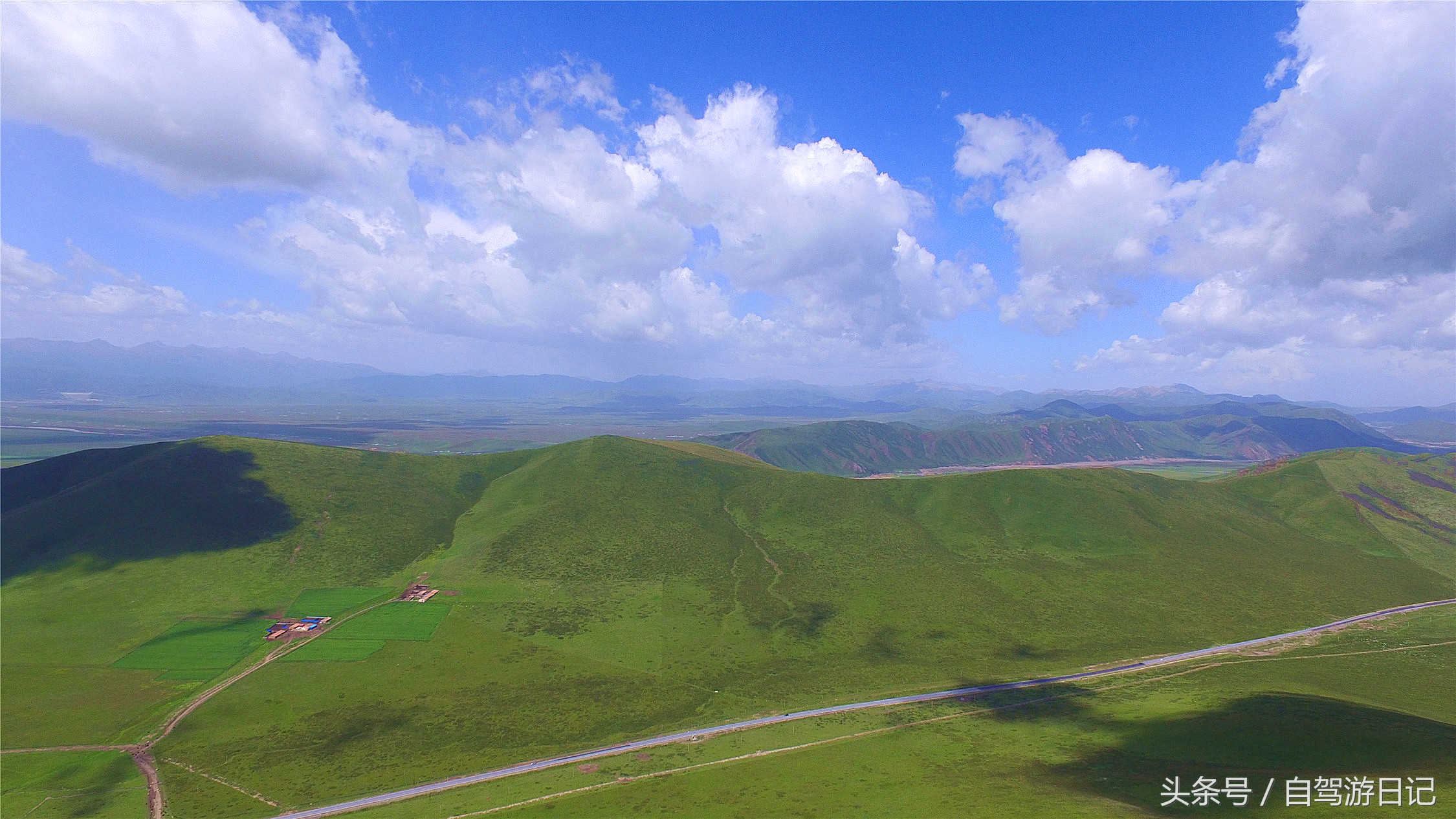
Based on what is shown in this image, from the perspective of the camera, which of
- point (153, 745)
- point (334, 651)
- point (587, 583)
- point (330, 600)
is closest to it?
point (153, 745)

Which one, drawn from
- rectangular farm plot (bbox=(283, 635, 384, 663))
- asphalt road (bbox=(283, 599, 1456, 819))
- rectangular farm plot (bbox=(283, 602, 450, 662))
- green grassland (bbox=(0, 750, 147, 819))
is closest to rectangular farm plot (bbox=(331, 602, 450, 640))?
rectangular farm plot (bbox=(283, 602, 450, 662))

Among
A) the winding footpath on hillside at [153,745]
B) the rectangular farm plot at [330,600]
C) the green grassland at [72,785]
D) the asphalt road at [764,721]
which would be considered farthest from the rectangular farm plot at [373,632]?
the asphalt road at [764,721]

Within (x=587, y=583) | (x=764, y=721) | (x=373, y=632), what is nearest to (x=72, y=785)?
(x=373, y=632)

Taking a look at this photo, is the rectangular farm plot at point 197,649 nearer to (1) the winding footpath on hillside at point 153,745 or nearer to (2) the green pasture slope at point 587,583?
(2) the green pasture slope at point 587,583

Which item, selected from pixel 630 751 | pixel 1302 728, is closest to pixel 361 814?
pixel 630 751

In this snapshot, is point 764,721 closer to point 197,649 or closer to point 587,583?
point 587,583

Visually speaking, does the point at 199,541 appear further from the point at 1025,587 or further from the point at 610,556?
the point at 1025,587
